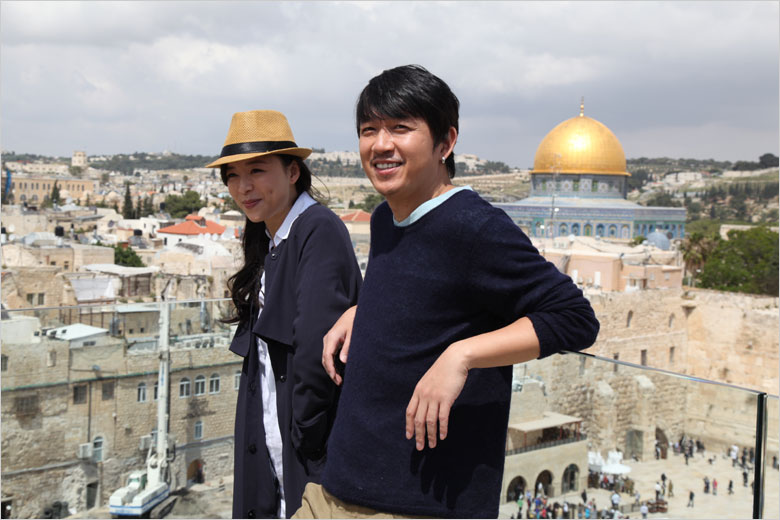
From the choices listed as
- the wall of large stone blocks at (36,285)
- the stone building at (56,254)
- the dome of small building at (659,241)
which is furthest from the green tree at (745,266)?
the stone building at (56,254)

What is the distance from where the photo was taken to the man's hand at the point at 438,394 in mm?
1517

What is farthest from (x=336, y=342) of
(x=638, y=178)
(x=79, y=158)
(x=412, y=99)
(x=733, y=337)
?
(x=79, y=158)

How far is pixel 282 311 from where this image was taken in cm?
220

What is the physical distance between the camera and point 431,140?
1.66 m

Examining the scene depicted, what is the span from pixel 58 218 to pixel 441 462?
4844 centimetres

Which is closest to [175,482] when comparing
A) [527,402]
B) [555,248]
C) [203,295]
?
[527,402]

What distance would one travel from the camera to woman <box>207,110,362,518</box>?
6.77 ft

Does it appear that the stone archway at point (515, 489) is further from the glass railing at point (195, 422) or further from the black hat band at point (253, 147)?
the black hat band at point (253, 147)

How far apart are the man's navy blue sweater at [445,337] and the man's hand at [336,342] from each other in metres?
0.22

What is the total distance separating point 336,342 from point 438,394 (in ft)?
1.49

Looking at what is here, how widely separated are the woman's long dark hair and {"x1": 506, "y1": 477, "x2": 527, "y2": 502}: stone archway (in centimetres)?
132

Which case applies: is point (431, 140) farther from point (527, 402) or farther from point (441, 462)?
point (527, 402)

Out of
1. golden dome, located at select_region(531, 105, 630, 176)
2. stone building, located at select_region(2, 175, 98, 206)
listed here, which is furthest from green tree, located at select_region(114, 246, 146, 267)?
stone building, located at select_region(2, 175, 98, 206)

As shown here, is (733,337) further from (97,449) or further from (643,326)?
(97,449)
